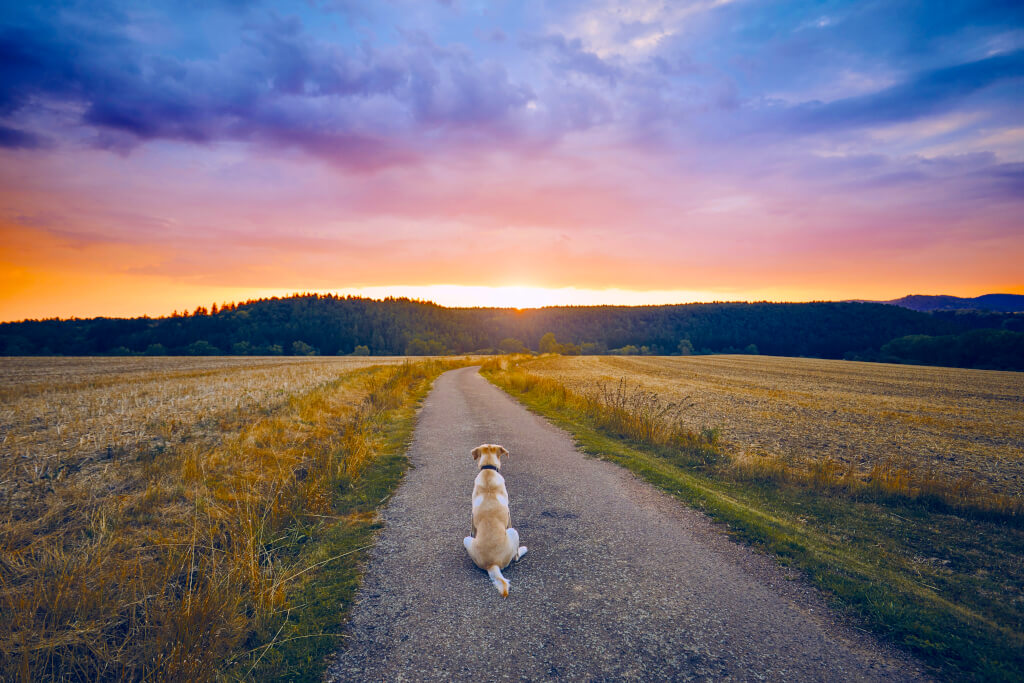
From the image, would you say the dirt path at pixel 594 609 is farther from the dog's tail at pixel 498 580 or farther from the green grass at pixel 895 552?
the green grass at pixel 895 552

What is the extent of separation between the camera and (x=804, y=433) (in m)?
13.6

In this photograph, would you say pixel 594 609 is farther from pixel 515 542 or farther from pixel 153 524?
pixel 153 524

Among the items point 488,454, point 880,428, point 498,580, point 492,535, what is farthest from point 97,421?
point 880,428

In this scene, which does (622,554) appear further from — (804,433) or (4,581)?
(804,433)

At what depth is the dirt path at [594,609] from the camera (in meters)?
3.65

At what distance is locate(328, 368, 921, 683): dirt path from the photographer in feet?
12.0

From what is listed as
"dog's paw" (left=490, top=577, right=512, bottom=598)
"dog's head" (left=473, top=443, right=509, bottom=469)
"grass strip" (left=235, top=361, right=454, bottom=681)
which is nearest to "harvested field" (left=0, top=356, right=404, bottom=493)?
"grass strip" (left=235, top=361, right=454, bottom=681)

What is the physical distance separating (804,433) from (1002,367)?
62.4 metres

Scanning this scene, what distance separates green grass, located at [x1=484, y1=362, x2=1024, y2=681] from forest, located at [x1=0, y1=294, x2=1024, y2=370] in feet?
221

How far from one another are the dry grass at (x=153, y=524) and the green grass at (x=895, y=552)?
649 centimetres

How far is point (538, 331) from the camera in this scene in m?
155


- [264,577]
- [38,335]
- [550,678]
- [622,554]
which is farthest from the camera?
[38,335]

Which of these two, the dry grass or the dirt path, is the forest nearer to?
the dirt path

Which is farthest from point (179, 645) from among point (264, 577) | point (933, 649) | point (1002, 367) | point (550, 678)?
point (1002, 367)
